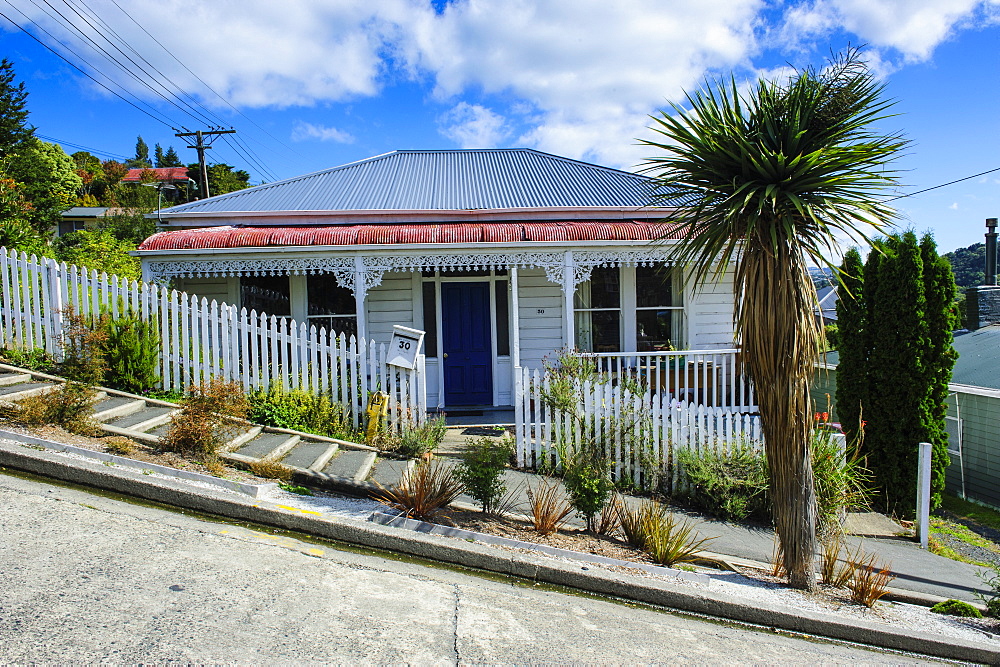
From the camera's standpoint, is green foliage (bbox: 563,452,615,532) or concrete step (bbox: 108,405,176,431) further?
concrete step (bbox: 108,405,176,431)

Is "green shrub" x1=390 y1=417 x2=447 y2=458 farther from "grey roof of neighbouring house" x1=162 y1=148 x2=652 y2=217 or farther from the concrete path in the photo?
"grey roof of neighbouring house" x1=162 y1=148 x2=652 y2=217

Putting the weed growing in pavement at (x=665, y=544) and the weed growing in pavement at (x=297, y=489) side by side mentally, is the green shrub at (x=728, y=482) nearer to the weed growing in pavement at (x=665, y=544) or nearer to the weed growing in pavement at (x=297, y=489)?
the weed growing in pavement at (x=665, y=544)

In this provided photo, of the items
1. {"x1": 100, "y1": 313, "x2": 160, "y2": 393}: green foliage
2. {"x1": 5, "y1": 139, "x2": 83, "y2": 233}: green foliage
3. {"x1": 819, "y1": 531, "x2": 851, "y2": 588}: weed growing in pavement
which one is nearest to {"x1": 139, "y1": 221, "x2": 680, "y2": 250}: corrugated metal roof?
{"x1": 100, "y1": 313, "x2": 160, "y2": 393}: green foliage

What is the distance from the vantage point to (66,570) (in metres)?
3.55

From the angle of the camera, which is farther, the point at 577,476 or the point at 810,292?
the point at 577,476

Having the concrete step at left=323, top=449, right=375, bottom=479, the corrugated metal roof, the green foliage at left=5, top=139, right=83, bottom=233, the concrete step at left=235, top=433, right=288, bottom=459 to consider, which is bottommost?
the concrete step at left=323, top=449, right=375, bottom=479

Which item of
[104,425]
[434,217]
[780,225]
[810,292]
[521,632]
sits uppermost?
[434,217]

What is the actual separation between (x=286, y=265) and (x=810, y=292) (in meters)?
7.77

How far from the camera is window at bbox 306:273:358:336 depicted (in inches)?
450

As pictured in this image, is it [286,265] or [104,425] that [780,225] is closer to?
[104,425]

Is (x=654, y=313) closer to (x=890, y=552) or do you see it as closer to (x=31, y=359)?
(x=890, y=552)

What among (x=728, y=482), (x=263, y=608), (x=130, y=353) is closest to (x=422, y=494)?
(x=263, y=608)

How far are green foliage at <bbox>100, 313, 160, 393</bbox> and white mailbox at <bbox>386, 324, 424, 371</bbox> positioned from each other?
2.93m

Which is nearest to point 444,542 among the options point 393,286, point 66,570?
point 66,570
